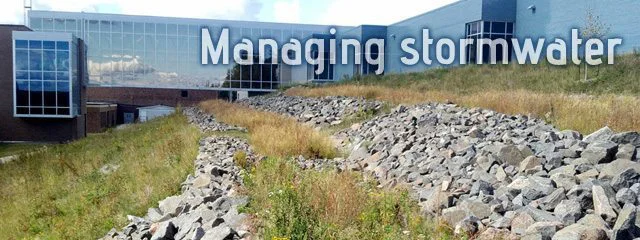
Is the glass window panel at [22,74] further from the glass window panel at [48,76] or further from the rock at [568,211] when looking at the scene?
the rock at [568,211]

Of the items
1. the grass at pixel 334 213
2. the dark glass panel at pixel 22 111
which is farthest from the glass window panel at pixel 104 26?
the grass at pixel 334 213

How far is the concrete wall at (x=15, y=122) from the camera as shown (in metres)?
35.6

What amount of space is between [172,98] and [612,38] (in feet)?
134

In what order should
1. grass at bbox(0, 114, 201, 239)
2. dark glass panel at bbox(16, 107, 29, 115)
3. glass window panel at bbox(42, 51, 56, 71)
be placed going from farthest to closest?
glass window panel at bbox(42, 51, 56, 71) < dark glass panel at bbox(16, 107, 29, 115) < grass at bbox(0, 114, 201, 239)

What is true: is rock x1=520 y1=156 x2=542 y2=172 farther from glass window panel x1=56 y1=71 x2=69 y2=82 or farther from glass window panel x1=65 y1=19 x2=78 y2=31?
glass window panel x1=65 y1=19 x2=78 y2=31

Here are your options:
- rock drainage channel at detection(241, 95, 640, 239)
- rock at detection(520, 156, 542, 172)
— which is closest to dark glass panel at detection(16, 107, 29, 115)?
rock drainage channel at detection(241, 95, 640, 239)

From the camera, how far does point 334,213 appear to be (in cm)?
499

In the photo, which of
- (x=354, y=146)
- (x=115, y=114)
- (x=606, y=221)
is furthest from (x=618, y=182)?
(x=115, y=114)

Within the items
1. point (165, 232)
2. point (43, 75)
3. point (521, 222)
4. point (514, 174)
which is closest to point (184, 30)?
point (43, 75)

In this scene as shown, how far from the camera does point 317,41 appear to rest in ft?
172

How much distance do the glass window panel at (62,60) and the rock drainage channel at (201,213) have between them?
32.3 m

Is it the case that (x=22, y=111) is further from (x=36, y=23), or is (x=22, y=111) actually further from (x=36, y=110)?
(x=36, y=23)

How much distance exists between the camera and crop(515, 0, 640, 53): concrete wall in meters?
29.4

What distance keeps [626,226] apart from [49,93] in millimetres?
38577
